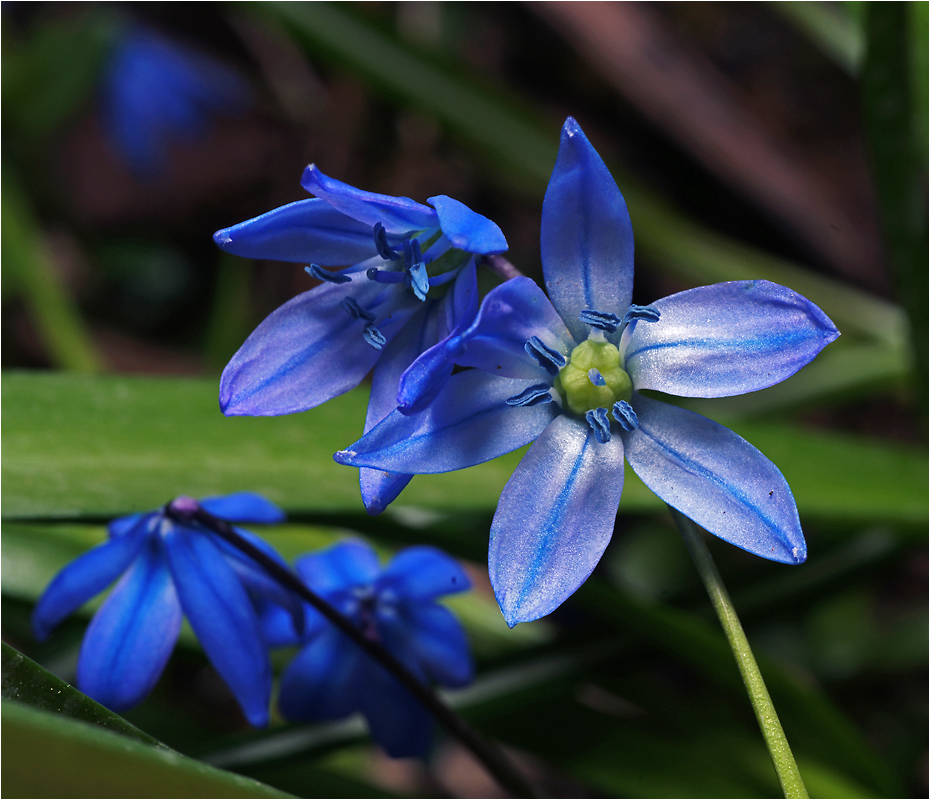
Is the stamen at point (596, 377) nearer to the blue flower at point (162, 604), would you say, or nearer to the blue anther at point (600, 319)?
the blue anther at point (600, 319)

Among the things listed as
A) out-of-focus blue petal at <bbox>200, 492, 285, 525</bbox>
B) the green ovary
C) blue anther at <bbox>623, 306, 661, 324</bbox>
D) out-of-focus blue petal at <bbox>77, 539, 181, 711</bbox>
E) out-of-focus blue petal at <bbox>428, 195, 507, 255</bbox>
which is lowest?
out-of-focus blue petal at <bbox>77, 539, 181, 711</bbox>

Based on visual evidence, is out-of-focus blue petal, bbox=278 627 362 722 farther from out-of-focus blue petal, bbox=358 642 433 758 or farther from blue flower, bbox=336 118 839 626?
blue flower, bbox=336 118 839 626

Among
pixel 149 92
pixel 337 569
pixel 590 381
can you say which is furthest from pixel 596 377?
pixel 149 92

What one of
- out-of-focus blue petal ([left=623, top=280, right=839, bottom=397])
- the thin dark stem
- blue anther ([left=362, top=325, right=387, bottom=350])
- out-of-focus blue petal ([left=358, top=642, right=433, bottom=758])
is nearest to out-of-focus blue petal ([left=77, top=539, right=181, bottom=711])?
the thin dark stem

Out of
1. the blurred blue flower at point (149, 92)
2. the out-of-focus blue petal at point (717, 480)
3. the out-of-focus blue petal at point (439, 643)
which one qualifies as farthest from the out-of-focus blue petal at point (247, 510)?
the blurred blue flower at point (149, 92)

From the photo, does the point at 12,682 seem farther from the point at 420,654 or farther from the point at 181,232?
the point at 181,232

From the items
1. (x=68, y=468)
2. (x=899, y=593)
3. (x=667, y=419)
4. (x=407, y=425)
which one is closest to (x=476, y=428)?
(x=407, y=425)
